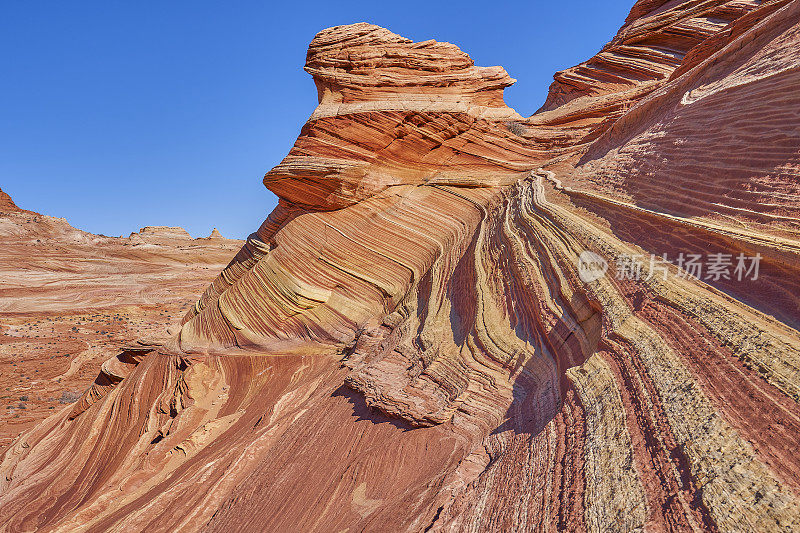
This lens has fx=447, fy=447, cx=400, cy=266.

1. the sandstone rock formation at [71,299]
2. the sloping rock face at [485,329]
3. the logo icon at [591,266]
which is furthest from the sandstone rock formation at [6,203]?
the logo icon at [591,266]

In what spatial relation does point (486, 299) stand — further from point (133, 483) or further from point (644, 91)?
point (644, 91)

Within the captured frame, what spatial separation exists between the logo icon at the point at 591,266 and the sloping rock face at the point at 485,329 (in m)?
0.04

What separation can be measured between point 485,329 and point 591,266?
2002mm

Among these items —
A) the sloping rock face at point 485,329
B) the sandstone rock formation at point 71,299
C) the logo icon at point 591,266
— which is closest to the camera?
the sloping rock face at point 485,329

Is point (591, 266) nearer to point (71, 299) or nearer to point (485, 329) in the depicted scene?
point (485, 329)

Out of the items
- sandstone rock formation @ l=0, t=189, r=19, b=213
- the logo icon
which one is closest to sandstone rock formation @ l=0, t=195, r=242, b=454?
sandstone rock formation @ l=0, t=189, r=19, b=213

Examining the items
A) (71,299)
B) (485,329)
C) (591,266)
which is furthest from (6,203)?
(591,266)

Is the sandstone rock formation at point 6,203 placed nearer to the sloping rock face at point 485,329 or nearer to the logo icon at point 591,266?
the sloping rock face at point 485,329

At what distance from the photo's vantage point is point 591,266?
588 cm

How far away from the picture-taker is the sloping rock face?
3309 mm

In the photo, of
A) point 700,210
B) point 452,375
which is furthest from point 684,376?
point 452,375

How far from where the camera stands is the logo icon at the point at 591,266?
568 cm

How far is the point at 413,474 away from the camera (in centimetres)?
505

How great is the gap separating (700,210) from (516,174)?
6868mm
